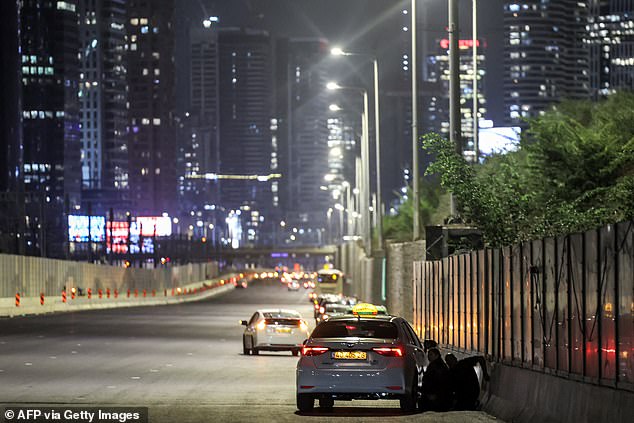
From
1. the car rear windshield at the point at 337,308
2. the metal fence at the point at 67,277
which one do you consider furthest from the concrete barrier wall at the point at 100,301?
the car rear windshield at the point at 337,308

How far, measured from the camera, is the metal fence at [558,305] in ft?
48.6

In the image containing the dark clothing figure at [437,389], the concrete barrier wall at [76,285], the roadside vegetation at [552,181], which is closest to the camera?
the dark clothing figure at [437,389]

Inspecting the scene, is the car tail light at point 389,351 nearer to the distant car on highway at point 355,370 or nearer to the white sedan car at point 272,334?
the distant car on highway at point 355,370

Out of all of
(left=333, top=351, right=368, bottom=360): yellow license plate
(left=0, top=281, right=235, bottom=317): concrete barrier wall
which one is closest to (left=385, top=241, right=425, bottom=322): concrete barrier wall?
(left=0, top=281, right=235, bottom=317): concrete barrier wall

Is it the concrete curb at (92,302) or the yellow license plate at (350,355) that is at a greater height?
the yellow license plate at (350,355)

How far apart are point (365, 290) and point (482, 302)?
69978 millimetres

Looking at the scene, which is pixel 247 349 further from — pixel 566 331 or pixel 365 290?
pixel 365 290

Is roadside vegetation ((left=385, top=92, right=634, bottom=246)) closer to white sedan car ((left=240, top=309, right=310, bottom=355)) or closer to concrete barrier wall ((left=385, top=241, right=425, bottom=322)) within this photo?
white sedan car ((left=240, top=309, right=310, bottom=355))

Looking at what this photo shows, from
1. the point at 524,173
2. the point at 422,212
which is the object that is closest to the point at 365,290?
the point at 422,212

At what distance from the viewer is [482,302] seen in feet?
82.4

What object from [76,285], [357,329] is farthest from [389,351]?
[76,285]

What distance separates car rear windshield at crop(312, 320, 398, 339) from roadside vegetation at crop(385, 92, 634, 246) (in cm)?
980

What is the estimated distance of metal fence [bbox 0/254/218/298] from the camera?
68.1 meters

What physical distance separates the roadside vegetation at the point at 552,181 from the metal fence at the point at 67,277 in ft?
109
